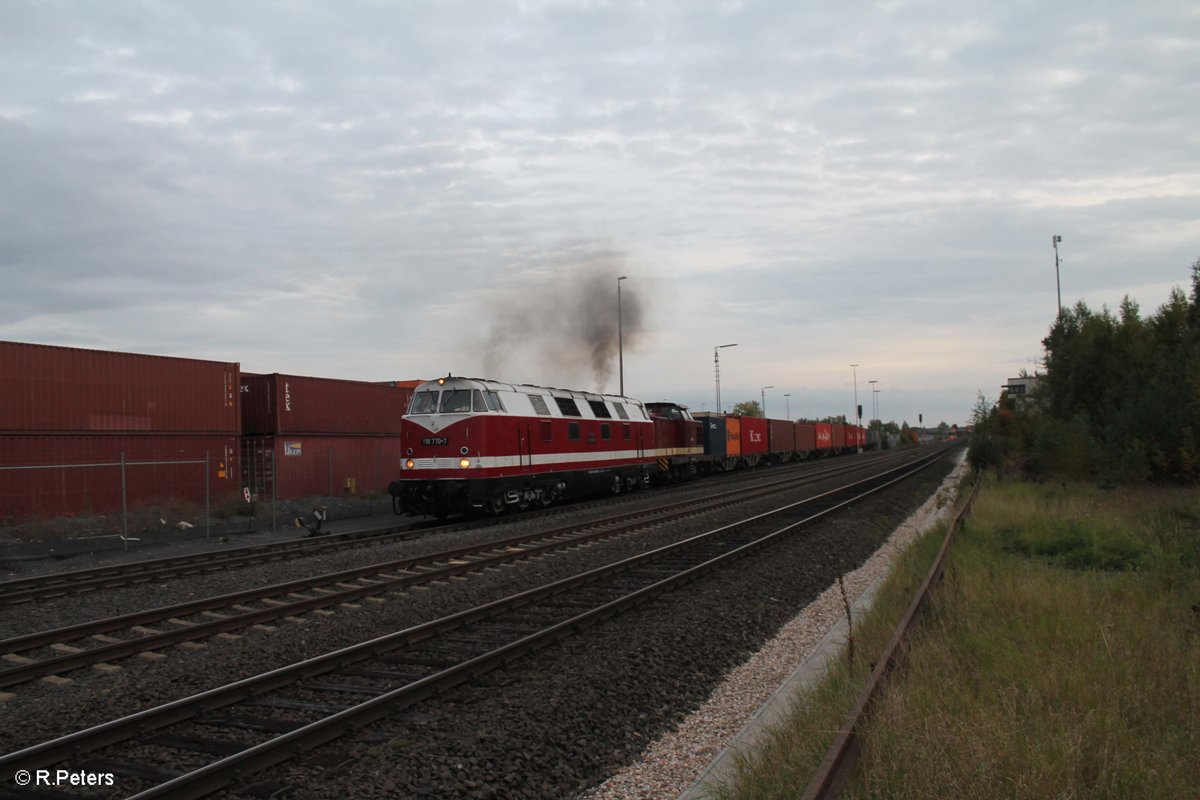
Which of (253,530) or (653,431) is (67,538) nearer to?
(253,530)

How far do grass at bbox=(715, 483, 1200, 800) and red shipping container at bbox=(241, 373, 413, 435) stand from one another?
2158 cm

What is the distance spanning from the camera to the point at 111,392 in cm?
2364

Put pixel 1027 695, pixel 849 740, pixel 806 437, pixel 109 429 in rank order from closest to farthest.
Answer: pixel 849 740 → pixel 1027 695 → pixel 109 429 → pixel 806 437

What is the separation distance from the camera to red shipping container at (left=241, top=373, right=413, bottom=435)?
28.4 metres

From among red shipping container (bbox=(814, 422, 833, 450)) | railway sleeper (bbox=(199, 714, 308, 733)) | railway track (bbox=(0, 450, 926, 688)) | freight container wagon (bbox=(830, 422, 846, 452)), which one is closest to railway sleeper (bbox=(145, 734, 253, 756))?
railway sleeper (bbox=(199, 714, 308, 733))

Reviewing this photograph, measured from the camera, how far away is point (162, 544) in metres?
18.2

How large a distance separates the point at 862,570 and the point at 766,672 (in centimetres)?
640

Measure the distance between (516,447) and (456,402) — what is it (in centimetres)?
210

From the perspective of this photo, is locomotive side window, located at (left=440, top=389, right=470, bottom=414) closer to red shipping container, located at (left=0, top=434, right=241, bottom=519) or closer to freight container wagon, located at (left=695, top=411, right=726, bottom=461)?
red shipping container, located at (left=0, top=434, right=241, bottom=519)

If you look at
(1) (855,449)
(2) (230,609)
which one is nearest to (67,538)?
(2) (230,609)

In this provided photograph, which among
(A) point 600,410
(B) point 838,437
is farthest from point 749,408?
(A) point 600,410

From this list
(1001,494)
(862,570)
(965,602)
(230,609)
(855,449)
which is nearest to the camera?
(965,602)

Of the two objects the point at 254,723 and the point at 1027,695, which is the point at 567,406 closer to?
the point at 254,723

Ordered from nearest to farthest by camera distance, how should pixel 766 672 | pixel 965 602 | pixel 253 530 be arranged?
pixel 766 672, pixel 965 602, pixel 253 530
